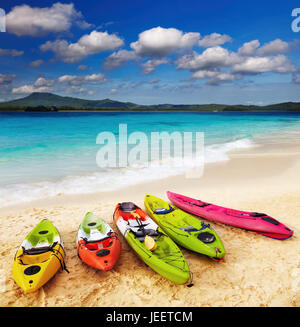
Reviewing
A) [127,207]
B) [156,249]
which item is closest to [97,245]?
[156,249]

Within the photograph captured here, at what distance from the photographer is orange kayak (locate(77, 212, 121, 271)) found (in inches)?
169

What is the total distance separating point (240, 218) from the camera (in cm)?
593

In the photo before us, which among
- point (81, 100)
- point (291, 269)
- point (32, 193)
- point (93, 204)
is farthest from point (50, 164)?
point (81, 100)

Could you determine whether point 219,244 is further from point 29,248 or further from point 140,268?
point 29,248

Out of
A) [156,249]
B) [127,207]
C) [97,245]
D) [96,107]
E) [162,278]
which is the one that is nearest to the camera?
[162,278]

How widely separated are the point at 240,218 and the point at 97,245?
12.3 feet

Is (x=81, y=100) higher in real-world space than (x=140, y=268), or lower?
higher

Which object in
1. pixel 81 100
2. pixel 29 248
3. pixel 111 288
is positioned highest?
pixel 81 100

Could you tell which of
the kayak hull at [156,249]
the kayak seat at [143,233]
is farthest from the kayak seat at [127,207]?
the kayak seat at [143,233]

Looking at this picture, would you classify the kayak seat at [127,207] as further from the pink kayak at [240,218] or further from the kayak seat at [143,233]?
the pink kayak at [240,218]

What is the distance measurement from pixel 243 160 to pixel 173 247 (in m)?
9.87

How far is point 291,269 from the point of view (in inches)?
173

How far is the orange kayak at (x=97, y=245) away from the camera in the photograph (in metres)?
4.30

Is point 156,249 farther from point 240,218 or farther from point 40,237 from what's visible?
point 40,237
